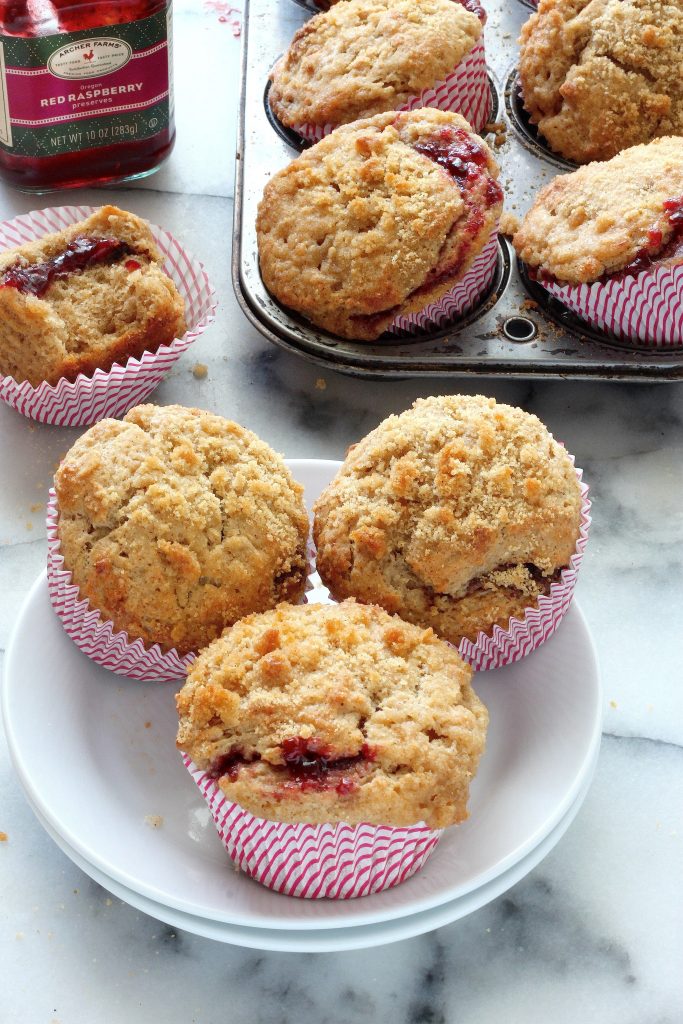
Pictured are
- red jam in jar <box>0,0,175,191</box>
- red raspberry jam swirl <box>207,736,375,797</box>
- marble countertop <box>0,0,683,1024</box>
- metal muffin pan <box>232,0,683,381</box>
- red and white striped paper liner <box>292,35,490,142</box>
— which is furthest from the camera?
red and white striped paper liner <box>292,35,490,142</box>

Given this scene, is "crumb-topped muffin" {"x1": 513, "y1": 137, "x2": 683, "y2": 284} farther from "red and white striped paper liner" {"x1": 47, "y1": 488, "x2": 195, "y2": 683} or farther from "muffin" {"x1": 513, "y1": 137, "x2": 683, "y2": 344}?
"red and white striped paper liner" {"x1": 47, "y1": 488, "x2": 195, "y2": 683}

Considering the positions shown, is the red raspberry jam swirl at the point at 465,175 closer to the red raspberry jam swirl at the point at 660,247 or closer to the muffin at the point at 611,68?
the red raspberry jam swirl at the point at 660,247

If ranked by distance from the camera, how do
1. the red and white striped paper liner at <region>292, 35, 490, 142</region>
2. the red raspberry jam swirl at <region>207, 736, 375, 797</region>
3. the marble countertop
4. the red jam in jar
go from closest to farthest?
the red raspberry jam swirl at <region>207, 736, 375, 797</region> → the marble countertop → the red jam in jar → the red and white striped paper liner at <region>292, 35, 490, 142</region>

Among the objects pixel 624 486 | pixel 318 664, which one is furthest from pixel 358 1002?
pixel 624 486

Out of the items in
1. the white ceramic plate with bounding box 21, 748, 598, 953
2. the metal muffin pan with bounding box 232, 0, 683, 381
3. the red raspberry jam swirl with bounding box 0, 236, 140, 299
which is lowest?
the white ceramic plate with bounding box 21, 748, 598, 953

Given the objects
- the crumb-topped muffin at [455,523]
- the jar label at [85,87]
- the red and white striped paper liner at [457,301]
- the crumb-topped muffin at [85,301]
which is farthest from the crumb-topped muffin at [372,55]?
the crumb-topped muffin at [455,523]

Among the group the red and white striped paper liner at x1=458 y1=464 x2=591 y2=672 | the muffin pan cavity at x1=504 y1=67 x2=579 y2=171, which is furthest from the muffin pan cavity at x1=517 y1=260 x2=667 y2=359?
the red and white striped paper liner at x1=458 y1=464 x2=591 y2=672
